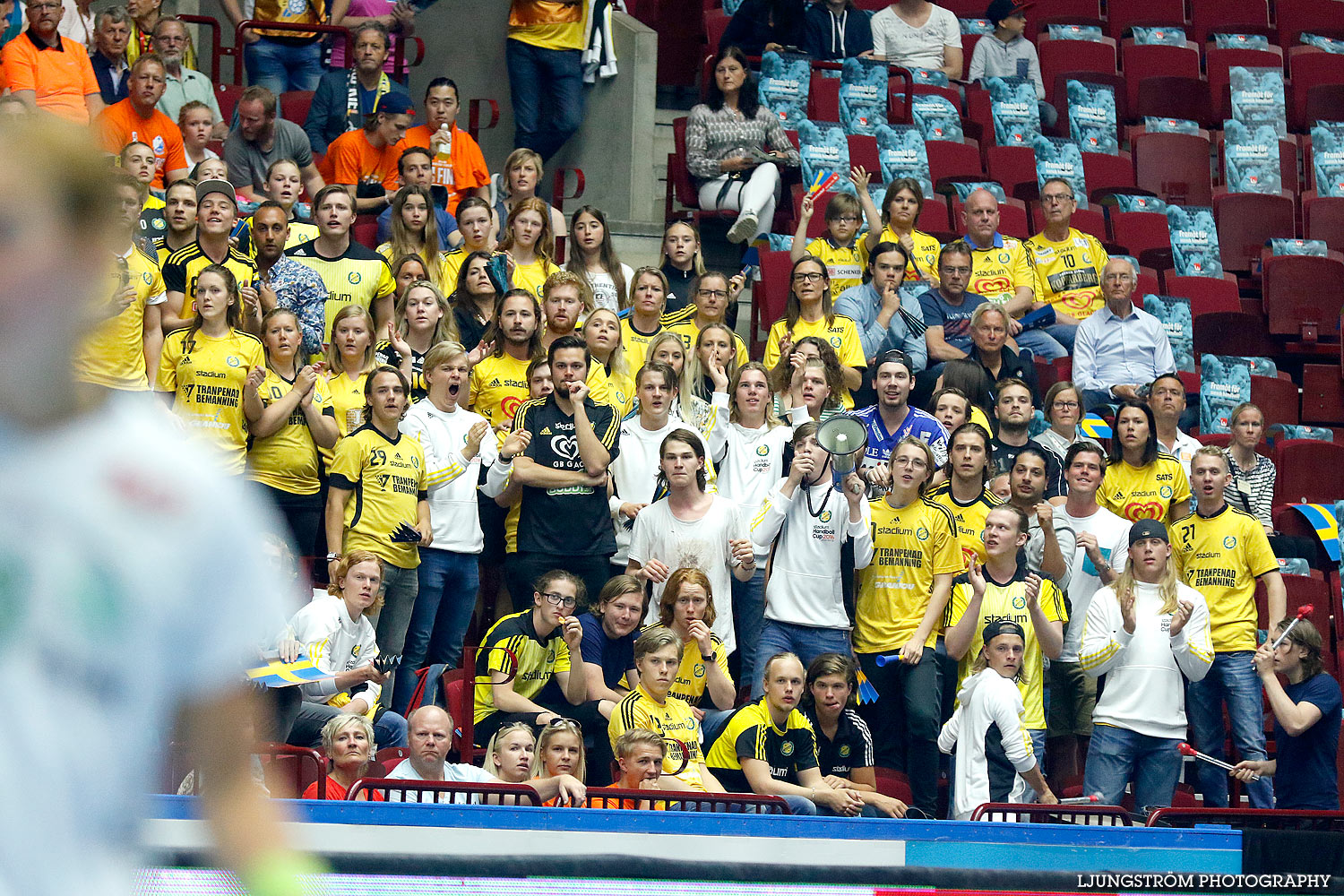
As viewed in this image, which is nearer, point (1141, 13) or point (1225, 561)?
point (1225, 561)

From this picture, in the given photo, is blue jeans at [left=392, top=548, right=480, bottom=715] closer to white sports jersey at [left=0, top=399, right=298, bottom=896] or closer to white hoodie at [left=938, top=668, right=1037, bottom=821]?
white hoodie at [left=938, top=668, right=1037, bottom=821]

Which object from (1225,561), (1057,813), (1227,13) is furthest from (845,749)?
(1227,13)

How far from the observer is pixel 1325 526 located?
9539mm

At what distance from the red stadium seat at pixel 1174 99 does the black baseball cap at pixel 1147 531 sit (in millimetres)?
6960

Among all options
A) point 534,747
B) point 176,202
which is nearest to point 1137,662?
point 534,747

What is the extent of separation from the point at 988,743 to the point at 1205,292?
5.78m

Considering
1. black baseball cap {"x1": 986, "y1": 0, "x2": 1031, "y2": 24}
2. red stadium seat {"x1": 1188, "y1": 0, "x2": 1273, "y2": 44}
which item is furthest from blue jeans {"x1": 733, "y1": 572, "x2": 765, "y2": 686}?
red stadium seat {"x1": 1188, "y1": 0, "x2": 1273, "y2": 44}

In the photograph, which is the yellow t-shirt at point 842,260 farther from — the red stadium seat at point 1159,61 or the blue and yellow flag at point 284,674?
the red stadium seat at point 1159,61

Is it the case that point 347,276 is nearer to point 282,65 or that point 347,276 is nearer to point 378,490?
point 378,490

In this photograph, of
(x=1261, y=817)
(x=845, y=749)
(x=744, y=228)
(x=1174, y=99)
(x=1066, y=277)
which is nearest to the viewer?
(x=1261, y=817)

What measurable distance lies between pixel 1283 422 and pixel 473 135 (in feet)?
21.2

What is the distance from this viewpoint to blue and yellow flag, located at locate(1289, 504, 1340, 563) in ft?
31.1

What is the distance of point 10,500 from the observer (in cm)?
140

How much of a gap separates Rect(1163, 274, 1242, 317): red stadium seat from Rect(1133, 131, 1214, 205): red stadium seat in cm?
148
